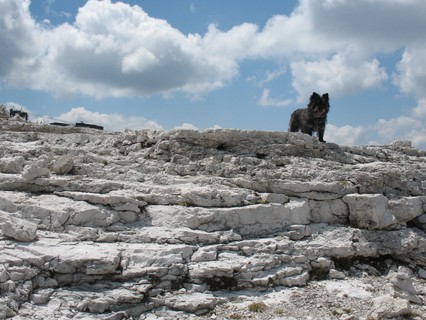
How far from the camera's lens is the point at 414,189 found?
14.2 m

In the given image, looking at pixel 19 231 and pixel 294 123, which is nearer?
pixel 19 231

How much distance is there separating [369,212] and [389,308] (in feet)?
13.1

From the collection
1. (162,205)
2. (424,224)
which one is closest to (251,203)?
(162,205)

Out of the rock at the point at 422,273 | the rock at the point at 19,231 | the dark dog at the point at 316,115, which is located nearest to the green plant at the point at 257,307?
the rock at the point at 19,231

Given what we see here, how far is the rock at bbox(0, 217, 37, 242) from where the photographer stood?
31.8 ft

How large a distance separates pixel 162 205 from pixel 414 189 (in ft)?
27.6

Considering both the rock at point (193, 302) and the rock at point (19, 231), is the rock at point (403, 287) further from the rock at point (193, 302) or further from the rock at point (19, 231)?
the rock at point (19, 231)

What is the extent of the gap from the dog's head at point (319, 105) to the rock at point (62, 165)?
9083 millimetres

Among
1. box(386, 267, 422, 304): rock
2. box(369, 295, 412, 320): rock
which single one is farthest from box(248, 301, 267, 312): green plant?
box(386, 267, 422, 304): rock

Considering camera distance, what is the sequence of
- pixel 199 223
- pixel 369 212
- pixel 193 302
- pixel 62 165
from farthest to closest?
pixel 369 212, pixel 62 165, pixel 199 223, pixel 193 302

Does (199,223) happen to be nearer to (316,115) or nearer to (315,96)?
(316,115)

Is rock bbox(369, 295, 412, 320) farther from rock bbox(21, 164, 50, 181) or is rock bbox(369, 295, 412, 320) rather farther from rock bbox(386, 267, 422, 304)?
rock bbox(21, 164, 50, 181)

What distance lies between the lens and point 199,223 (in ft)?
37.5

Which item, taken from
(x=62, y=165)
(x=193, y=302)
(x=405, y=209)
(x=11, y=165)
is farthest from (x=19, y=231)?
(x=405, y=209)
